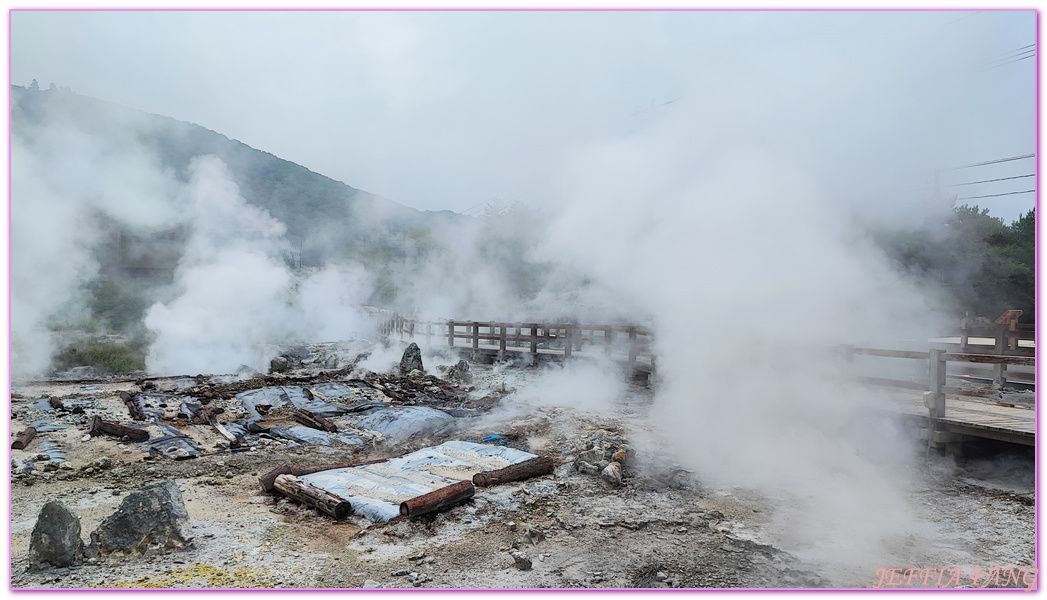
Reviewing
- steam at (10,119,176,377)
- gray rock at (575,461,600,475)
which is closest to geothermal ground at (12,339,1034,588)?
gray rock at (575,461,600,475)

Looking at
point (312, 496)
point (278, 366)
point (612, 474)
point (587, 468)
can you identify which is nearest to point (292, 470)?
point (312, 496)

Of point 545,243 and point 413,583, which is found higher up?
point 545,243

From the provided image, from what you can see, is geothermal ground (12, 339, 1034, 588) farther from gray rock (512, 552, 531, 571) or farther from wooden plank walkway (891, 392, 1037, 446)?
wooden plank walkway (891, 392, 1037, 446)

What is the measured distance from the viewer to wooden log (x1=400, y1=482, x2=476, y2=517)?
16.4 feet

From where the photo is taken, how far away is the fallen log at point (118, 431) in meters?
8.04

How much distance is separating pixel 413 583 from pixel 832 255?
6.49m

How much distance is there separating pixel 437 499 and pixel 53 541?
2729 millimetres

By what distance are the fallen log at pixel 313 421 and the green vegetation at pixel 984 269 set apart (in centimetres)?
1851

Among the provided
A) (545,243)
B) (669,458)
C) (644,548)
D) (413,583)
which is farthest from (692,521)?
(545,243)

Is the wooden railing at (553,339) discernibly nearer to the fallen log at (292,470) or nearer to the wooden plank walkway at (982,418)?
the wooden plank walkway at (982,418)

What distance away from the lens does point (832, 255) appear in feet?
25.1

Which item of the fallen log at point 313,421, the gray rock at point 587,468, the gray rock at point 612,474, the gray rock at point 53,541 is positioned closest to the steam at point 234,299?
the fallen log at point 313,421

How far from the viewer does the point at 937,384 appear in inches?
268

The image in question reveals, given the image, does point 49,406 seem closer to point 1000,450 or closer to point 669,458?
point 669,458
